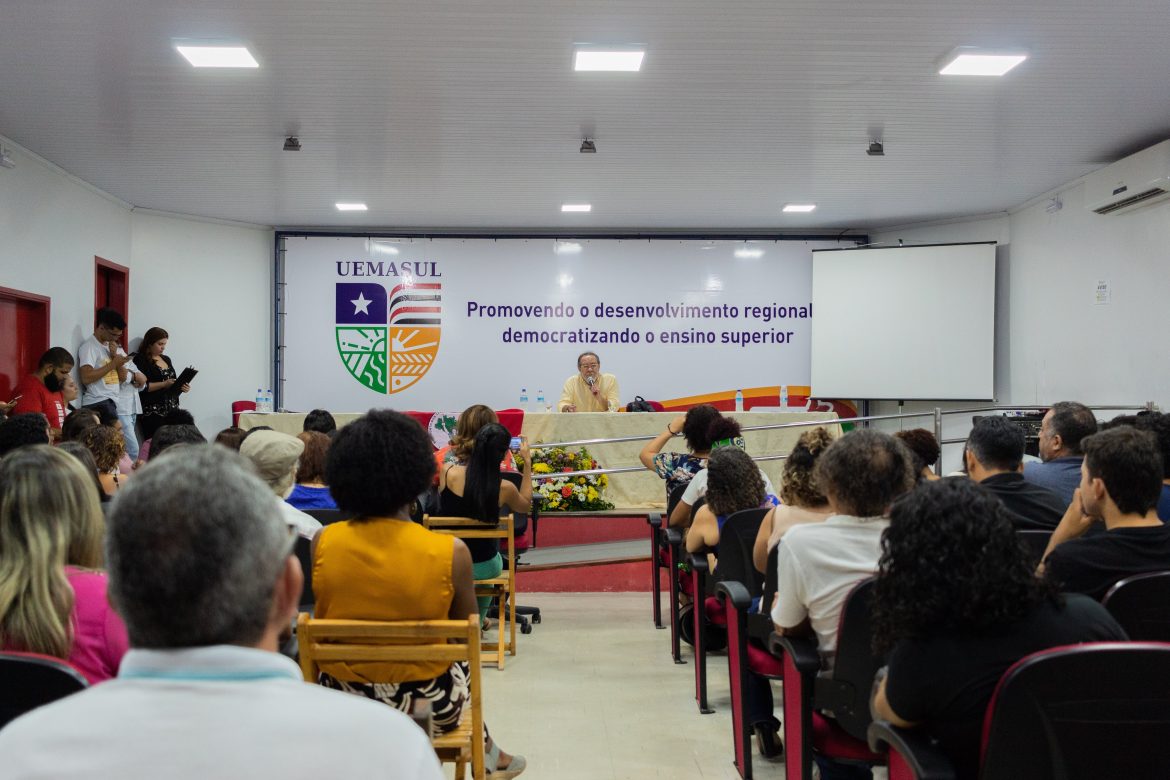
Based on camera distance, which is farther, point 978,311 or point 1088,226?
point 978,311

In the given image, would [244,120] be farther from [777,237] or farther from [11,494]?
[777,237]

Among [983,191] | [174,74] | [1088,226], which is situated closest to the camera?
[174,74]

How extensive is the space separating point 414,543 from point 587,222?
7732 millimetres

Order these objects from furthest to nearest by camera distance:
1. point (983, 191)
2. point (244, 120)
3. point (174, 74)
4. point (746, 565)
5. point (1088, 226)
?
point (983, 191) < point (1088, 226) < point (244, 120) < point (174, 74) < point (746, 565)

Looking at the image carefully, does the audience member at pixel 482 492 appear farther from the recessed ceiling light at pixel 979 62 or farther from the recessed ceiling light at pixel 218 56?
the recessed ceiling light at pixel 979 62

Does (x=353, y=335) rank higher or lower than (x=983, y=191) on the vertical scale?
lower

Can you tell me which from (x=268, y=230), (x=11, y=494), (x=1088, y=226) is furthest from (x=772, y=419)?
(x=11, y=494)

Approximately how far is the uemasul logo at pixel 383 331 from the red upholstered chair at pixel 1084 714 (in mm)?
8790

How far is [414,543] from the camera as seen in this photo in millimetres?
2270

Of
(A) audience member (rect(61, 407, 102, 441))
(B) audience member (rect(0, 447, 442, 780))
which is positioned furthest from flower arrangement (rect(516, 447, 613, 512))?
(B) audience member (rect(0, 447, 442, 780))

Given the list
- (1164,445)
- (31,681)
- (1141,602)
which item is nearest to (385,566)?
(31,681)

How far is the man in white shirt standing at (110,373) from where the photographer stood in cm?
752

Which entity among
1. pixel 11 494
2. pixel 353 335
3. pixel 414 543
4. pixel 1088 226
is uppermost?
pixel 1088 226

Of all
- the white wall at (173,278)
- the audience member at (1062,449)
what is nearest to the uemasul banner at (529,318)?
the white wall at (173,278)
